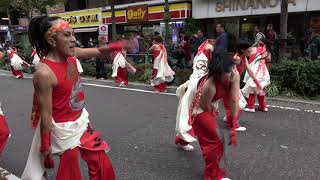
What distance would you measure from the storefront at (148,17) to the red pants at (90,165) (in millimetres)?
17036

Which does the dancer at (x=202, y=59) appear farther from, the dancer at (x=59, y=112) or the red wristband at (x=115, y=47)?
the dancer at (x=59, y=112)

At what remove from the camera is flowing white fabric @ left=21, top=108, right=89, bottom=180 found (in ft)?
10.0

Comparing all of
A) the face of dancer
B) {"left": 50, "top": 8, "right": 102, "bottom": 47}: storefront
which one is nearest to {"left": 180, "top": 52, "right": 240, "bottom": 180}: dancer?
the face of dancer

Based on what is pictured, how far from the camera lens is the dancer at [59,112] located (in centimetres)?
295

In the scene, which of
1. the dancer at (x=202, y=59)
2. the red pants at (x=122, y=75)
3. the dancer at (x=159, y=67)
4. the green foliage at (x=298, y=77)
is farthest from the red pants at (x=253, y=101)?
the red pants at (x=122, y=75)

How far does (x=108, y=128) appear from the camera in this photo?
22.8 feet

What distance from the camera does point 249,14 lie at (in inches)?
714

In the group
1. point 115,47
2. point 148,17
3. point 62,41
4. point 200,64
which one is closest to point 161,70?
point 200,64

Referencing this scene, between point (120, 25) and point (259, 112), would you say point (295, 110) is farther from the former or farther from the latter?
point (120, 25)

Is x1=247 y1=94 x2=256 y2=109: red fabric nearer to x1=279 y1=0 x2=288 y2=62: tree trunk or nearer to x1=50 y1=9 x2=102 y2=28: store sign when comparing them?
x1=279 y1=0 x2=288 y2=62: tree trunk

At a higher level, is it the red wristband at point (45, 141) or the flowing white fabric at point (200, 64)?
the flowing white fabric at point (200, 64)

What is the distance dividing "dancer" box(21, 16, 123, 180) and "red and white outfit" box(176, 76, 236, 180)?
1250mm

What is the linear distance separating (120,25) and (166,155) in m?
22.1

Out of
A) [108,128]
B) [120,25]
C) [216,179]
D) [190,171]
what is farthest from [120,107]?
[120,25]
